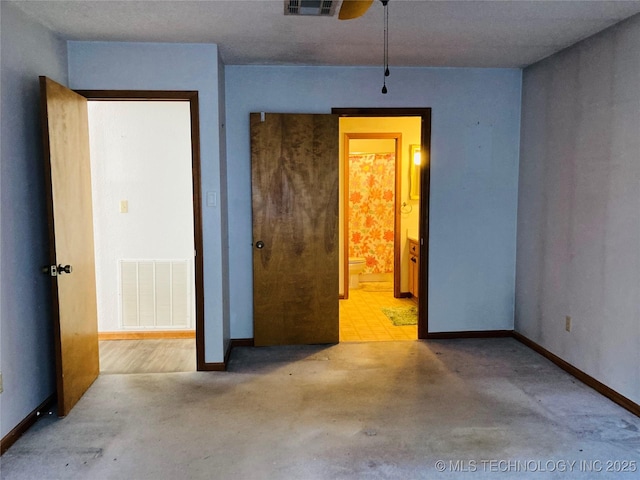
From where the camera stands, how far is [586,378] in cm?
330

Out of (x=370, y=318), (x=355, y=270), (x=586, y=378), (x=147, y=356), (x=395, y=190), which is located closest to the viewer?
(x=586, y=378)

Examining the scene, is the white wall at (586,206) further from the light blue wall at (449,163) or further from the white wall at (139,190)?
the white wall at (139,190)

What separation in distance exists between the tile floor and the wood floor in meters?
1.39

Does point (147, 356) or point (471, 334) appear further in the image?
point (471, 334)

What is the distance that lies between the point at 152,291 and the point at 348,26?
287 centimetres

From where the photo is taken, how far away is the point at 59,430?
2.68 metres

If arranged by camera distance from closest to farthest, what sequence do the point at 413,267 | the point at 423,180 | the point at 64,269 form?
the point at 64,269 < the point at 423,180 < the point at 413,267

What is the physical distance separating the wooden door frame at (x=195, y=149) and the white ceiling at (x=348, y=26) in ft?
1.19

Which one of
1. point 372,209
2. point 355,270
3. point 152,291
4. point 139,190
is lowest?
point 355,270

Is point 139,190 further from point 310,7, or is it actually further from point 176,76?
point 310,7

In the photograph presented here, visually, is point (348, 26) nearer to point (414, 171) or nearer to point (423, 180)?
point (423, 180)

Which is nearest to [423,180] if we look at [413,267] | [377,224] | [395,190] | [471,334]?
[471,334]

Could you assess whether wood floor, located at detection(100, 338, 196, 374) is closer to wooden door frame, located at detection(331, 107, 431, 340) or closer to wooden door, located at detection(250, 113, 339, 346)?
wooden door, located at detection(250, 113, 339, 346)

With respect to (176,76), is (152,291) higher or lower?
lower
